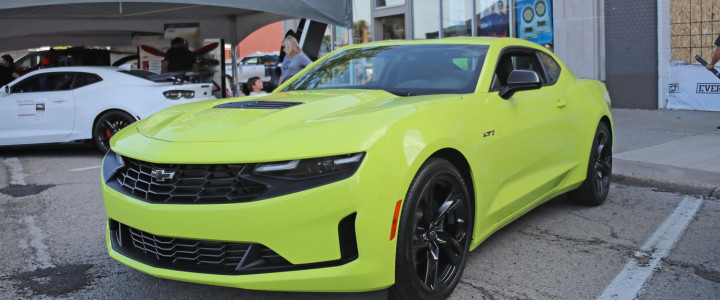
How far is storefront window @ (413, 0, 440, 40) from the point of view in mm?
15383

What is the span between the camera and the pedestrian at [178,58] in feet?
42.9

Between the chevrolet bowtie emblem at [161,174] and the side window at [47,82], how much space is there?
7413 millimetres

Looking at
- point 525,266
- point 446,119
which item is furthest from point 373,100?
point 525,266

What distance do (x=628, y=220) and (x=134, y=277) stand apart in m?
3.72

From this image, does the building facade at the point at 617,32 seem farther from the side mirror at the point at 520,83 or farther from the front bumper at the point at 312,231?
the front bumper at the point at 312,231

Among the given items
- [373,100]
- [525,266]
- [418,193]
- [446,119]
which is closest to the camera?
[418,193]

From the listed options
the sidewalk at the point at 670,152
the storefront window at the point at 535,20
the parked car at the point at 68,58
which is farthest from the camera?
the parked car at the point at 68,58

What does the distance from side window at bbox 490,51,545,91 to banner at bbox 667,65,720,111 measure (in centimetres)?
751

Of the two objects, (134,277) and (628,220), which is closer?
(134,277)

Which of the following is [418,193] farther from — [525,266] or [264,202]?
[525,266]

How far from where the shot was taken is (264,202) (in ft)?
9.27

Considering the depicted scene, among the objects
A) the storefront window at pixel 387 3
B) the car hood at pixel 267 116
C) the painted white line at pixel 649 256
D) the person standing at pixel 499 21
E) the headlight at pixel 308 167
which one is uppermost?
the storefront window at pixel 387 3

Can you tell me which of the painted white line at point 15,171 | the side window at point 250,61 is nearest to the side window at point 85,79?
the painted white line at point 15,171

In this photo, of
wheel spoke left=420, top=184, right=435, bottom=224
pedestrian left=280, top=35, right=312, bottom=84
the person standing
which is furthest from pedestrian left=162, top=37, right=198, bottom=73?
wheel spoke left=420, top=184, right=435, bottom=224
